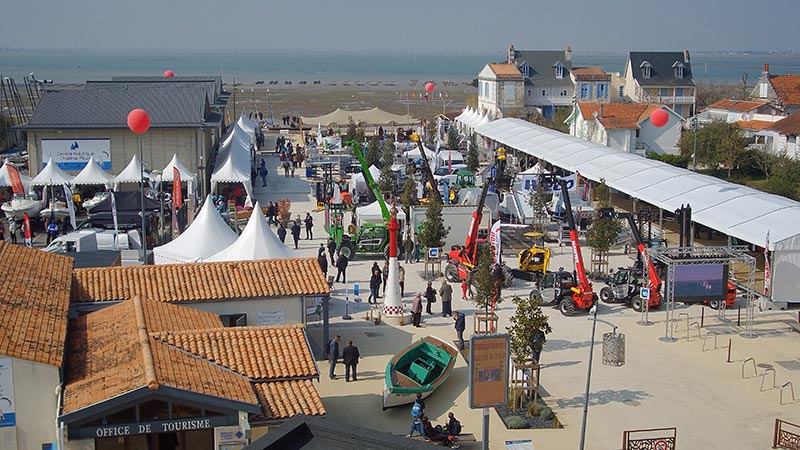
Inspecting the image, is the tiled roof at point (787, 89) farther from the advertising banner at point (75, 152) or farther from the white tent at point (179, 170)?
the advertising banner at point (75, 152)

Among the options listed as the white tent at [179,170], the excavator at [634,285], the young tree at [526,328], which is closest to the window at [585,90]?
the white tent at [179,170]

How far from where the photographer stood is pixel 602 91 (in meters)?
73.7

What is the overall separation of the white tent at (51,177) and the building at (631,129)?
1128 inches

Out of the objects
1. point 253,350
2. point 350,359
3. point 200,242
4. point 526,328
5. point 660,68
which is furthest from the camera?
point 660,68

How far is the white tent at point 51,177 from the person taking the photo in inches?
1432

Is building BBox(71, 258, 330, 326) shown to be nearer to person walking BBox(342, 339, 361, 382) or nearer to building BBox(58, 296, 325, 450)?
person walking BBox(342, 339, 361, 382)

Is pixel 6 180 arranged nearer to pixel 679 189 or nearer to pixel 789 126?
pixel 679 189

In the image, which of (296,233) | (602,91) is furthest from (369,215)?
(602,91)

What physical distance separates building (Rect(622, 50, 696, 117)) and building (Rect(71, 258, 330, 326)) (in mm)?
58007

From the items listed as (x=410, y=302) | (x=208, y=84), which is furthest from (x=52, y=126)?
(x=410, y=302)

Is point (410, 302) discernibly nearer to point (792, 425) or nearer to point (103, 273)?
point (103, 273)

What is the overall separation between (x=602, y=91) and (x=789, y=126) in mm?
24180

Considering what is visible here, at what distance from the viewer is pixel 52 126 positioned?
39.7 meters

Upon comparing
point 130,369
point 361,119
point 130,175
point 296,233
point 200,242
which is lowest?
point 296,233
